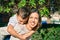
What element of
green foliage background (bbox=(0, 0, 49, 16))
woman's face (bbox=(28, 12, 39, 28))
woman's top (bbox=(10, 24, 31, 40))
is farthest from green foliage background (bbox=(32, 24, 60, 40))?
woman's face (bbox=(28, 12, 39, 28))

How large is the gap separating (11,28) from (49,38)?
14.3 ft

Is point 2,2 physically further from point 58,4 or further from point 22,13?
point 22,13

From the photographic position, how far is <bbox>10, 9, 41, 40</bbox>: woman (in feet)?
8.56

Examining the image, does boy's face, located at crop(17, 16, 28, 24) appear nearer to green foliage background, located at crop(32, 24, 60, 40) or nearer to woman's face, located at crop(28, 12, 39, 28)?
woman's face, located at crop(28, 12, 39, 28)

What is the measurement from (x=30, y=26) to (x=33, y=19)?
0.10 metres

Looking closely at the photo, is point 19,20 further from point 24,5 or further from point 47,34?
point 47,34

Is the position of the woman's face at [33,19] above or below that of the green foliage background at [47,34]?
above

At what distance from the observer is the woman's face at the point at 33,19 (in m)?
2.60

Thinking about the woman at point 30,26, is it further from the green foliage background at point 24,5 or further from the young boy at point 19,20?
the green foliage background at point 24,5

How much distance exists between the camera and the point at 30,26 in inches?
104

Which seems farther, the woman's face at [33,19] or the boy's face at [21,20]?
the boy's face at [21,20]

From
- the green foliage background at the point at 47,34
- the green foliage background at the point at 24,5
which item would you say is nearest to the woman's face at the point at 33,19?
the green foliage background at the point at 24,5

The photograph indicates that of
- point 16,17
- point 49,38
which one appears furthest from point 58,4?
point 16,17

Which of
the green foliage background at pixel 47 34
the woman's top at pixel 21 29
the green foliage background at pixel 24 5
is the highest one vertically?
the green foliage background at pixel 24 5
